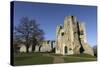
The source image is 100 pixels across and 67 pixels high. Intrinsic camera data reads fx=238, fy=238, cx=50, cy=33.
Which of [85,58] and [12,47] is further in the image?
[85,58]

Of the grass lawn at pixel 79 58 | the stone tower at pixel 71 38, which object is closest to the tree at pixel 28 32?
the stone tower at pixel 71 38

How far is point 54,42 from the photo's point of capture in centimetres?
349

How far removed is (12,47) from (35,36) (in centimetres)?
37

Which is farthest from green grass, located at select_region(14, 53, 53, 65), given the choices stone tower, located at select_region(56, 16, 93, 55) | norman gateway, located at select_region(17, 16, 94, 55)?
stone tower, located at select_region(56, 16, 93, 55)

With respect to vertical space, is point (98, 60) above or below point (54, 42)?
below

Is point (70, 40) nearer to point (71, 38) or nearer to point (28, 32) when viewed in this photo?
point (71, 38)

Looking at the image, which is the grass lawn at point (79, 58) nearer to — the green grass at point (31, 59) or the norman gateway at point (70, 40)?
the norman gateway at point (70, 40)

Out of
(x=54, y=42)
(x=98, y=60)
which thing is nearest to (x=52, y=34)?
(x=54, y=42)

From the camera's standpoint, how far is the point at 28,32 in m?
3.35

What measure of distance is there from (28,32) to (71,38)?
2.20 feet

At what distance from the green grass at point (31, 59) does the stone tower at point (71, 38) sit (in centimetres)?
21
